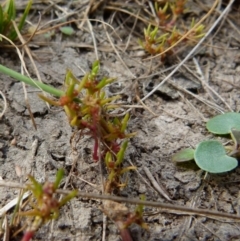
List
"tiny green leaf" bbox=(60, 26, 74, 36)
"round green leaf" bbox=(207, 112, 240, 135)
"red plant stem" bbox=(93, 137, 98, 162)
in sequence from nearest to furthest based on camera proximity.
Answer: "red plant stem" bbox=(93, 137, 98, 162) < "round green leaf" bbox=(207, 112, 240, 135) < "tiny green leaf" bbox=(60, 26, 74, 36)

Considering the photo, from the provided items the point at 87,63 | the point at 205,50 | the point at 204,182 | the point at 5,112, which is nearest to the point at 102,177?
the point at 204,182

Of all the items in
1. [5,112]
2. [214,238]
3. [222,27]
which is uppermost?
[222,27]

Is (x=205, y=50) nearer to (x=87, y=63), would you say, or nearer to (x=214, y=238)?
(x=87, y=63)

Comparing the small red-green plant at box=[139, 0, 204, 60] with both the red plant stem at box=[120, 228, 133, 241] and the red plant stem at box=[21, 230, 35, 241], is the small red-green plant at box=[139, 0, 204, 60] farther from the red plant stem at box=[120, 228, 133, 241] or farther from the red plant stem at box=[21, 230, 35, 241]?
the red plant stem at box=[21, 230, 35, 241]

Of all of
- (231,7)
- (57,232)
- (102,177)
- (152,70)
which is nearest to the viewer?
(57,232)

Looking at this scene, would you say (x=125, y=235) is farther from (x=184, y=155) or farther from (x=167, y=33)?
(x=167, y=33)

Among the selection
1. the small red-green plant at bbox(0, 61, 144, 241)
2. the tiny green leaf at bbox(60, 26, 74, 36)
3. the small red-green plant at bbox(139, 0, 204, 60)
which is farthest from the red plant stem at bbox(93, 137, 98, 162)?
the tiny green leaf at bbox(60, 26, 74, 36)

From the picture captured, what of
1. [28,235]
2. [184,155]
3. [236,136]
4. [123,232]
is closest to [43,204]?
[28,235]
